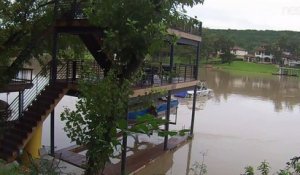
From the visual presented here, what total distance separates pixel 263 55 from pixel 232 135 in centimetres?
11747

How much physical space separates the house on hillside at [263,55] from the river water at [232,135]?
8912 cm

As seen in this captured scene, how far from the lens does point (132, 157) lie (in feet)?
55.0

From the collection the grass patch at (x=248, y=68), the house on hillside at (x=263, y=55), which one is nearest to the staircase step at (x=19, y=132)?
the grass patch at (x=248, y=68)

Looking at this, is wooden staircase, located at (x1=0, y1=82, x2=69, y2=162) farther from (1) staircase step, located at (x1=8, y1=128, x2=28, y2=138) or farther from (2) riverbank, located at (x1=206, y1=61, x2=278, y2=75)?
(2) riverbank, located at (x1=206, y1=61, x2=278, y2=75)

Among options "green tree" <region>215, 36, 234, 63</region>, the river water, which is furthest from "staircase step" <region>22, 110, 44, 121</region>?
"green tree" <region>215, 36, 234, 63</region>

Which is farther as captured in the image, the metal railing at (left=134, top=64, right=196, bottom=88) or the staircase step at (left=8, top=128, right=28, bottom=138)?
the metal railing at (left=134, top=64, right=196, bottom=88)

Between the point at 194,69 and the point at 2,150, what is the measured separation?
11260mm

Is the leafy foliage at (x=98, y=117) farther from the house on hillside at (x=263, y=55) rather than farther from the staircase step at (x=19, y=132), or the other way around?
the house on hillside at (x=263, y=55)

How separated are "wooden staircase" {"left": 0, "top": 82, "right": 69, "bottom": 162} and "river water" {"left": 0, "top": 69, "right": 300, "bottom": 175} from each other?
3982mm

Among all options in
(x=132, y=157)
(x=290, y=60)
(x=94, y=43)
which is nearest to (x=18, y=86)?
(x=94, y=43)

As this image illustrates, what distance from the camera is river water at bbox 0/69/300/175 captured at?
1786 cm

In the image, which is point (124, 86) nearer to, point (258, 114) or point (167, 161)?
point (167, 161)

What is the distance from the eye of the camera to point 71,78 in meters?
15.1

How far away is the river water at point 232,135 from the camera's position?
58.6 ft
